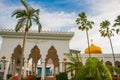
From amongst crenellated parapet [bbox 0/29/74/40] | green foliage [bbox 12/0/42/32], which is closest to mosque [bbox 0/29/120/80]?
crenellated parapet [bbox 0/29/74/40]

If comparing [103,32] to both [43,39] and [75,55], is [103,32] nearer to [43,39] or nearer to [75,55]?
[43,39]

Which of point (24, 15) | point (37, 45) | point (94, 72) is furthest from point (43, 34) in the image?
point (94, 72)

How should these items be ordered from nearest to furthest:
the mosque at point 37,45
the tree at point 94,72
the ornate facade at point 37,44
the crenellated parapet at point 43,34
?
the tree at point 94,72 < the mosque at point 37,45 < the ornate facade at point 37,44 < the crenellated parapet at point 43,34

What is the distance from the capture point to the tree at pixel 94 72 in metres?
9.50

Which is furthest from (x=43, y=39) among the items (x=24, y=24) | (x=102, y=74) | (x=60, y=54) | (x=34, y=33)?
(x=102, y=74)

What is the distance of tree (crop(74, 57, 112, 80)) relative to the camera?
9500 millimetres

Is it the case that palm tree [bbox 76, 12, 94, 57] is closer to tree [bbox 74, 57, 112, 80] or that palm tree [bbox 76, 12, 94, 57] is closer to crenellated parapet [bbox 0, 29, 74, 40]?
crenellated parapet [bbox 0, 29, 74, 40]

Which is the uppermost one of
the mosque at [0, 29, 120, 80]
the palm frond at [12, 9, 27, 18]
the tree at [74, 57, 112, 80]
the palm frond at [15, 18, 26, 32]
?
the palm frond at [12, 9, 27, 18]

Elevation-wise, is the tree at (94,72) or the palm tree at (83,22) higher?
the palm tree at (83,22)

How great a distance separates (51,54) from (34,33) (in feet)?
16.1

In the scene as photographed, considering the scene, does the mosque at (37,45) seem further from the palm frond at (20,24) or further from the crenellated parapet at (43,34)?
the palm frond at (20,24)

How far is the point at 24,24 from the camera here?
18578 mm

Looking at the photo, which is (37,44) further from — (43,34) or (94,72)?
→ (94,72)

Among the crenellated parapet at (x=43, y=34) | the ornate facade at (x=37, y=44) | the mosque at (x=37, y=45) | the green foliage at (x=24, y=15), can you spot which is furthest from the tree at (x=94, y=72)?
the crenellated parapet at (x=43, y=34)
